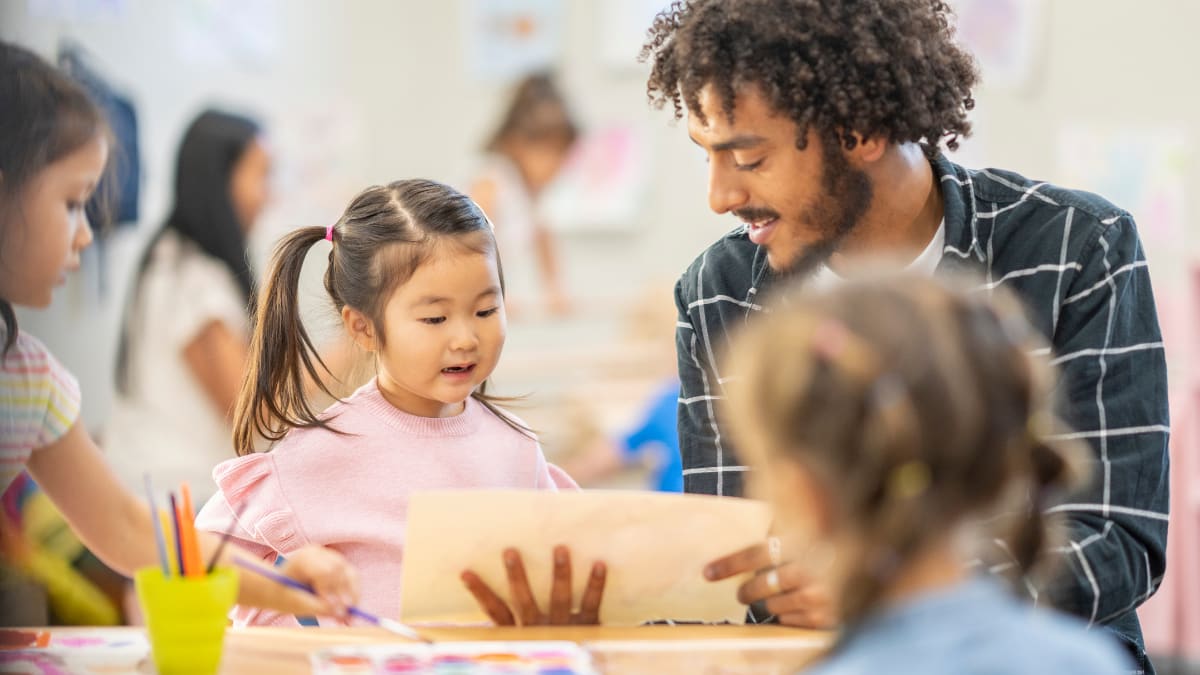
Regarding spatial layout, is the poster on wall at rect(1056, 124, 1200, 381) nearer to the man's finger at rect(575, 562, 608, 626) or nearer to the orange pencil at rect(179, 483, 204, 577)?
the man's finger at rect(575, 562, 608, 626)

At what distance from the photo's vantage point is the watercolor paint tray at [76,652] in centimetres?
104

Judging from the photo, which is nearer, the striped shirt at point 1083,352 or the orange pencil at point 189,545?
the orange pencil at point 189,545

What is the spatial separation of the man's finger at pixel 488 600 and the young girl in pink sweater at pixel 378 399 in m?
0.20

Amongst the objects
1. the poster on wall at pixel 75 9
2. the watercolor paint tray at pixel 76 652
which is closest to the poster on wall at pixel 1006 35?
the poster on wall at pixel 75 9

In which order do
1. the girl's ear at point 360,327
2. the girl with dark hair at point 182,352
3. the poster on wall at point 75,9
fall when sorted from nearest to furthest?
the girl's ear at point 360,327 → the girl with dark hair at point 182,352 → the poster on wall at point 75,9

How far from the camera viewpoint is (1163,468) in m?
1.32

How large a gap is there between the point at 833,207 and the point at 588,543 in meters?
0.47

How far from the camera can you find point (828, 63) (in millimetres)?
1404

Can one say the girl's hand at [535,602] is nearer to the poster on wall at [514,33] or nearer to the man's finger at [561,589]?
the man's finger at [561,589]

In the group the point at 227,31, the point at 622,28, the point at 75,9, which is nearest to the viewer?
the point at 75,9

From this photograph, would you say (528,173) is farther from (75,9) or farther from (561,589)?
(561,589)

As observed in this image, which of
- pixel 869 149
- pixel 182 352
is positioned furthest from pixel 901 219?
pixel 182 352

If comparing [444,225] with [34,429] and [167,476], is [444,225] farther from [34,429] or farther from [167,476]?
[167,476]

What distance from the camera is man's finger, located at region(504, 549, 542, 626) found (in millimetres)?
1196
